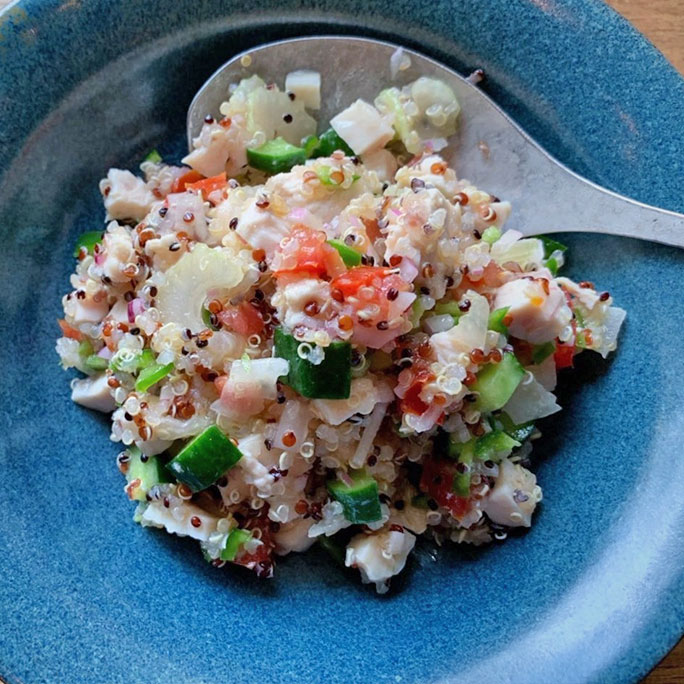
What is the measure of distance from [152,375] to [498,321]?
3.73ft

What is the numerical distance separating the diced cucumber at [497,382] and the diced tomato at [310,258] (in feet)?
1.87

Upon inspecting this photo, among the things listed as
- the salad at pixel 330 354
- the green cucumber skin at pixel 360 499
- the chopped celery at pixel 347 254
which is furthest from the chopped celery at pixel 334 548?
the chopped celery at pixel 347 254

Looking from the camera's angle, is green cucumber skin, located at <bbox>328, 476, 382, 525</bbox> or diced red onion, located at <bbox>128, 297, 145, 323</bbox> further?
diced red onion, located at <bbox>128, 297, 145, 323</bbox>

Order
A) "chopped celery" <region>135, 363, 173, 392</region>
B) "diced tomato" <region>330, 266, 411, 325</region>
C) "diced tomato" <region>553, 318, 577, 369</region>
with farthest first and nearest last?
"diced tomato" <region>553, 318, 577, 369</region>
"chopped celery" <region>135, 363, 173, 392</region>
"diced tomato" <region>330, 266, 411, 325</region>

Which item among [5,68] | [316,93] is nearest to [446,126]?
[316,93]

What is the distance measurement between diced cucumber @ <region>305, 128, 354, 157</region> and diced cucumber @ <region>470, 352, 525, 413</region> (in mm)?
1039

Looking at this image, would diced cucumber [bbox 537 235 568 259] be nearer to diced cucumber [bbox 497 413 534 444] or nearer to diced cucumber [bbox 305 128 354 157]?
diced cucumber [bbox 497 413 534 444]

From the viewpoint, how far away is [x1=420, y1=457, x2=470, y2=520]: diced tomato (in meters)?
2.65

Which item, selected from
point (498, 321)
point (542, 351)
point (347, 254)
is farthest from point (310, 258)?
point (542, 351)

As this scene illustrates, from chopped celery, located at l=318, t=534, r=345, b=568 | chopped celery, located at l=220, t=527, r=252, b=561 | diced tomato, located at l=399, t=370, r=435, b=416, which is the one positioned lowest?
chopped celery, located at l=318, t=534, r=345, b=568

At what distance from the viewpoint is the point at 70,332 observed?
9.54ft

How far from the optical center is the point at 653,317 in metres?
2.68

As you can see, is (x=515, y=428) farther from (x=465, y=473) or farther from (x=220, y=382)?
(x=220, y=382)

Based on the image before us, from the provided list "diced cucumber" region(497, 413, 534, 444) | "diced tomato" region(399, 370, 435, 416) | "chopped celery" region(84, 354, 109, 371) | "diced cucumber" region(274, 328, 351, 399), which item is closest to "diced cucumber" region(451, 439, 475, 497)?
"diced cucumber" region(497, 413, 534, 444)
